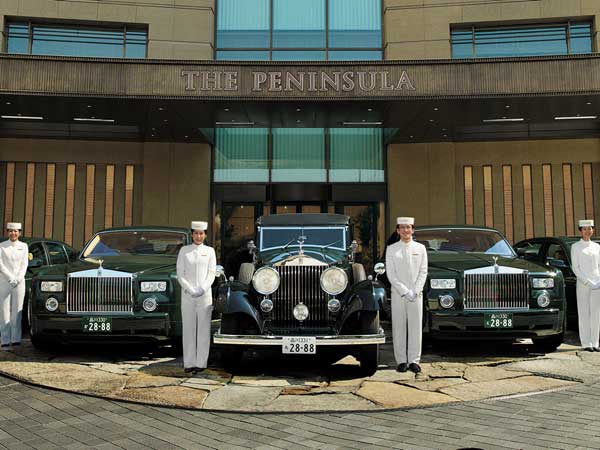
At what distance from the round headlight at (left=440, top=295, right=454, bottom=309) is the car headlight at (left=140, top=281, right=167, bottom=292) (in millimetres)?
3509

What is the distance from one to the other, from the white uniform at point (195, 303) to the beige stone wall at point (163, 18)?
1122 cm

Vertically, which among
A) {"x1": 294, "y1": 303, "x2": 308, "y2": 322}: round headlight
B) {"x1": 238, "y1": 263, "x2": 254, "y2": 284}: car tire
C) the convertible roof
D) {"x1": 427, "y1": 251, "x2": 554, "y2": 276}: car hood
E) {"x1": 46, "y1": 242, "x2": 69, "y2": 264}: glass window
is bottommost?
{"x1": 294, "y1": 303, "x2": 308, "y2": 322}: round headlight

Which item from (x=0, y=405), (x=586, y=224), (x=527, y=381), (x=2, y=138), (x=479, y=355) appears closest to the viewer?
(x=0, y=405)

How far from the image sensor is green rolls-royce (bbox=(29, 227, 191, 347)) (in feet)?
20.0

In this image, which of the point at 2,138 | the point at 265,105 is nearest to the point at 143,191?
the point at 2,138

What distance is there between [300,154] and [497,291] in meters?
10.6

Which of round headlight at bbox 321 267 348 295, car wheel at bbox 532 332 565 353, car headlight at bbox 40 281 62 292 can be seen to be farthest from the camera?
car wheel at bbox 532 332 565 353

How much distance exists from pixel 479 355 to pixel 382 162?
34.4ft

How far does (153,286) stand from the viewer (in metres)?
6.27

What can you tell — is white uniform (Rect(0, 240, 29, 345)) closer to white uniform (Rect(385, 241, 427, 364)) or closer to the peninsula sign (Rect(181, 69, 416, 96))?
white uniform (Rect(385, 241, 427, 364))

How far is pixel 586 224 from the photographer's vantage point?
285 inches

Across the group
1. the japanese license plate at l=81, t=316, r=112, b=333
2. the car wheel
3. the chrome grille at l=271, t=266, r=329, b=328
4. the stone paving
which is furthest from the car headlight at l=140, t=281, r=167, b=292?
the car wheel

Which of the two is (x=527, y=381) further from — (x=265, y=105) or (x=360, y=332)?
(x=265, y=105)

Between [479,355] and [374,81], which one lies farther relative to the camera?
Result: [374,81]
